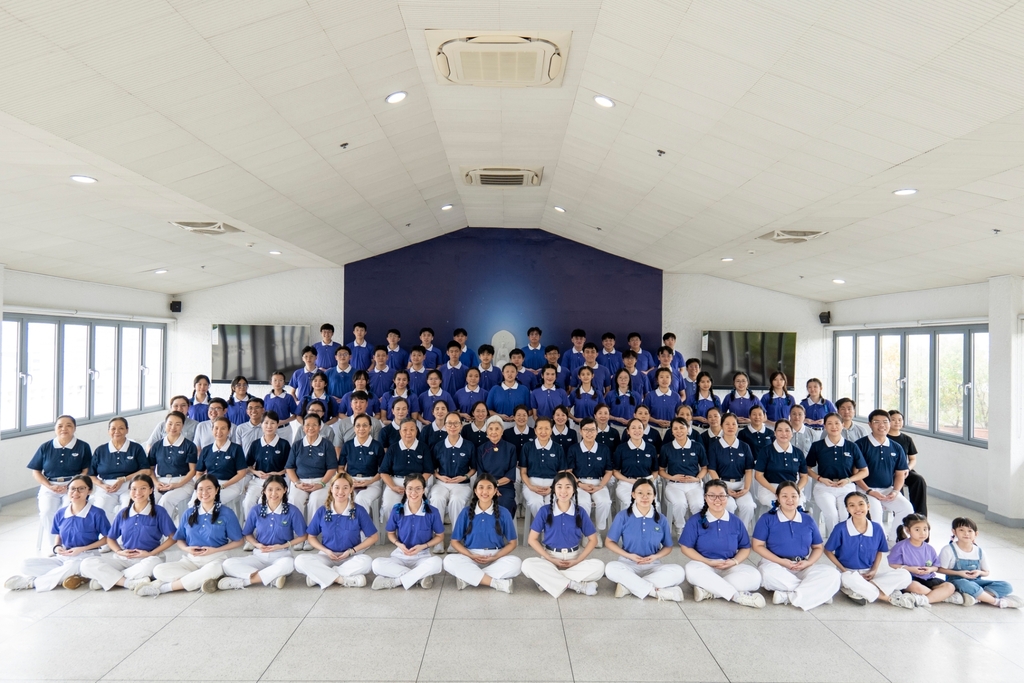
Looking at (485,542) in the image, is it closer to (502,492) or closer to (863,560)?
(502,492)

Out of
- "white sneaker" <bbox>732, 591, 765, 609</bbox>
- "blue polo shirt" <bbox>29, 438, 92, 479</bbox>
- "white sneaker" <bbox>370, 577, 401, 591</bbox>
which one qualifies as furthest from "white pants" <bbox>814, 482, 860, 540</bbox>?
"blue polo shirt" <bbox>29, 438, 92, 479</bbox>

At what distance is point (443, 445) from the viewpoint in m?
6.37

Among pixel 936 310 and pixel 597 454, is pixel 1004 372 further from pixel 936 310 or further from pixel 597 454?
pixel 597 454

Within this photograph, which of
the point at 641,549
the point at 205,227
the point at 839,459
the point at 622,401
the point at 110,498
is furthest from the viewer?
the point at 622,401

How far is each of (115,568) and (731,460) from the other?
219 inches

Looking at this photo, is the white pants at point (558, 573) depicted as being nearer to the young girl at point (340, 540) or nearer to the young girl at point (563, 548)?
the young girl at point (563, 548)

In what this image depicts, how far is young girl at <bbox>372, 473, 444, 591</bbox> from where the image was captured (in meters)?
5.02

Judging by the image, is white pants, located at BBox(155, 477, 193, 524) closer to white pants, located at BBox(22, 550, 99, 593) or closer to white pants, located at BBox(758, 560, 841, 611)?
white pants, located at BBox(22, 550, 99, 593)

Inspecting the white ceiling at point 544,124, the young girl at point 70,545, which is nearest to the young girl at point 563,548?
the white ceiling at point 544,124

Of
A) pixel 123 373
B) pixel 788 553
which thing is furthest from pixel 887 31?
pixel 123 373

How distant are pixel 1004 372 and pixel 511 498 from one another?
5.87 m

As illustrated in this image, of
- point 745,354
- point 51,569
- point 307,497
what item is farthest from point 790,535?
point 745,354

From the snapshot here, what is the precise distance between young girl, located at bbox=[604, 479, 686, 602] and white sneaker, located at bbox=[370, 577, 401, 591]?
1666 millimetres

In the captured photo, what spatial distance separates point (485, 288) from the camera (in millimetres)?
10586
